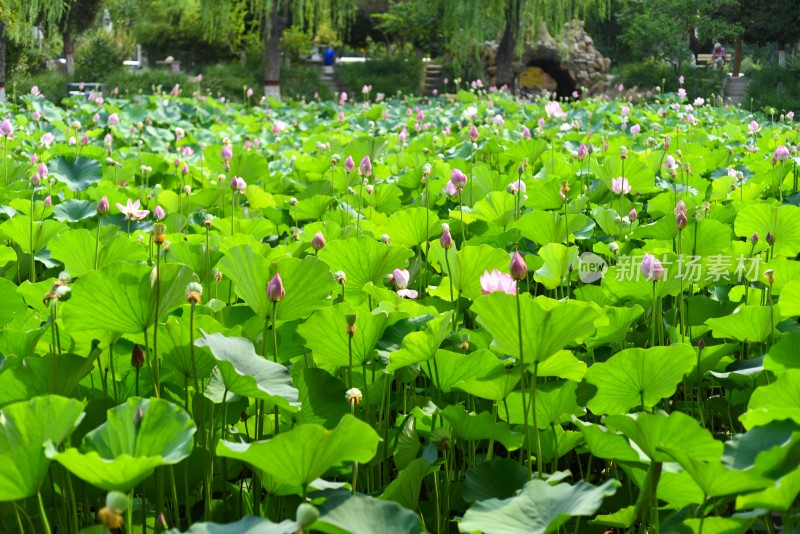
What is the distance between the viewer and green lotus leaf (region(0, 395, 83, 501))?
2.64 ft

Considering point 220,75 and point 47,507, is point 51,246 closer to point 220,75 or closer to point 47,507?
point 47,507

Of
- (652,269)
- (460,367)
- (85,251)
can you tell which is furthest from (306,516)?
(85,251)

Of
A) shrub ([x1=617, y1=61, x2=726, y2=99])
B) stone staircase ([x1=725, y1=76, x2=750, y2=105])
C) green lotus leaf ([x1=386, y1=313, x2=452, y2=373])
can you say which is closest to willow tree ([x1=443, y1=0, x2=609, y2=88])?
shrub ([x1=617, y1=61, x2=726, y2=99])

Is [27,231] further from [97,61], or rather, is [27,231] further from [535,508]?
[97,61]

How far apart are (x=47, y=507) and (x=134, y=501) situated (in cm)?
10

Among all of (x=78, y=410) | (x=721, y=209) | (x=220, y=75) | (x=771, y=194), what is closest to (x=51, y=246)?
(x=78, y=410)

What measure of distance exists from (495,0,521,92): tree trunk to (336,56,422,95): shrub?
7.07 ft

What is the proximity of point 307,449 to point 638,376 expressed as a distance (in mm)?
467

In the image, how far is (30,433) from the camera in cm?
81

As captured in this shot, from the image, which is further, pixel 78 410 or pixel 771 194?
pixel 771 194

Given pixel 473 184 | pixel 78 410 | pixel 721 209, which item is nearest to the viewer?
pixel 78 410

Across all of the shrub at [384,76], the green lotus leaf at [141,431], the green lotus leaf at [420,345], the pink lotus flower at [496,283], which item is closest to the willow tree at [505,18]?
the shrub at [384,76]

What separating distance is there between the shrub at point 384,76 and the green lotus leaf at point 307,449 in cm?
1642

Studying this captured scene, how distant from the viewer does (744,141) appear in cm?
434
